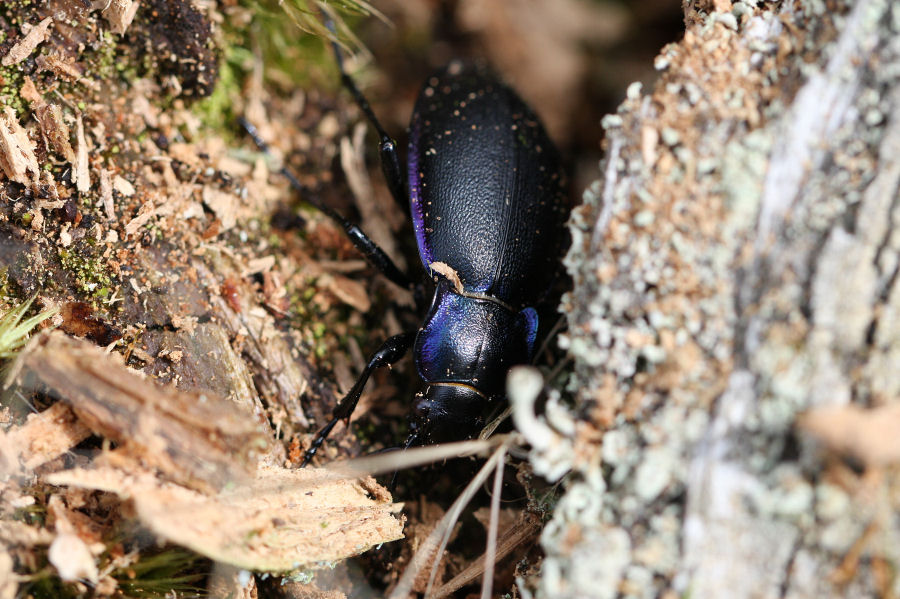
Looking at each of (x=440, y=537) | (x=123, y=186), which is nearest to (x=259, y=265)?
(x=123, y=186)

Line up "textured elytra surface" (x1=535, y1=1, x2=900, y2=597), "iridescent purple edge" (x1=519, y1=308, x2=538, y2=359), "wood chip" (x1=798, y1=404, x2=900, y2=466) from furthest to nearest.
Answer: "iridescent purple edge" (x1=519, y1=308, x2=538, y2=359)
"textured elytra surface" (x1=535, y1=1, x2=900, y2=597)
"wood chip" (x1=798, y1=404, x2=900, y2=466)

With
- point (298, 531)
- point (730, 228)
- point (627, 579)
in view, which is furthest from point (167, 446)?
point (730, 228)

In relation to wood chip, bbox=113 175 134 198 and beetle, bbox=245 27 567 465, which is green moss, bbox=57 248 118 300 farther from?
beetle, bbox=245 27 567 465

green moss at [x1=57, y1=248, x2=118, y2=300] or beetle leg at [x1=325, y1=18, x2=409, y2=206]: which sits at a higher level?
beetle leg at [x1=325, y1=18, x2=409, y2=206]

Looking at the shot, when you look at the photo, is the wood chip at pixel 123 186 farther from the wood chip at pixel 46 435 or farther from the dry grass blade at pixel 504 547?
the dry grass blade at pixel 504 547

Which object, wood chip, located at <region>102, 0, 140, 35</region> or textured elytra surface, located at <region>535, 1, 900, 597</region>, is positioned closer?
textured elytra surface, located at <region>535, 1, 900, 597</region>

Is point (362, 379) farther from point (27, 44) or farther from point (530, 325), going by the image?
point (27, 44)

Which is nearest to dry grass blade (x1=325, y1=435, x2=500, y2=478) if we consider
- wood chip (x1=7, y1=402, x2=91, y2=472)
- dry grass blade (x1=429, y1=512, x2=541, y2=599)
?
dry grass blade (x1=429, y1=512, x2=541, y2=599)
